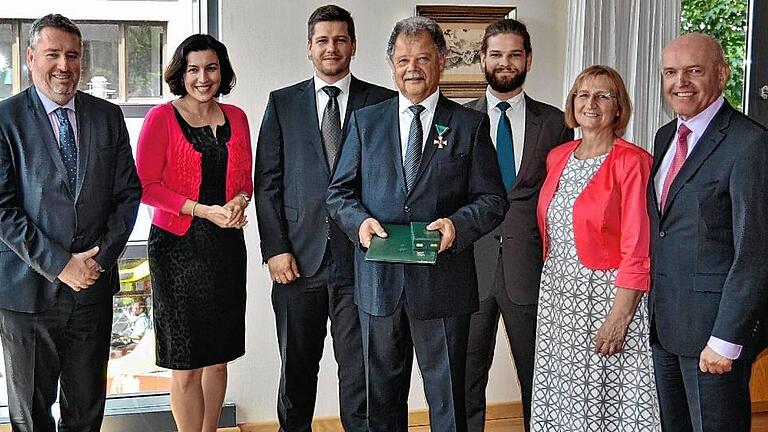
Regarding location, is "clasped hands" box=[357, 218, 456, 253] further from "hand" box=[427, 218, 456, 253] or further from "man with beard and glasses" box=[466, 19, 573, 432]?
"man with beard and glasses" box=[466, 19, 573, 432]

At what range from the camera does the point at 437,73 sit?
2.86m

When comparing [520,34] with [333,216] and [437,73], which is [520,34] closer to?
[437,73]

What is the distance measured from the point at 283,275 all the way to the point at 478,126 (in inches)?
35.2

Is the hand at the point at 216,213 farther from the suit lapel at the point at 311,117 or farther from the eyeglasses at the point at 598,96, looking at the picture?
the eyeglasses at the point at 598,96

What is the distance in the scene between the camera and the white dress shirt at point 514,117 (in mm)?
3260

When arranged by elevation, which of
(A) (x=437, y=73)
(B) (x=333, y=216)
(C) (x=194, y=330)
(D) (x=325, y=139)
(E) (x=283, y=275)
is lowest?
(C) (x=194, y=330)

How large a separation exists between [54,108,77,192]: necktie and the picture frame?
1802mm

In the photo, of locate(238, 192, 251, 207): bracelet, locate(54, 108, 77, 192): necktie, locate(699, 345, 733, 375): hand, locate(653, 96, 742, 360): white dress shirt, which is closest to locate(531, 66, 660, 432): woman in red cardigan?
locate(653, 96, 742, 360): white dress shirt

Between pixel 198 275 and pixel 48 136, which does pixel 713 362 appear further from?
pixel 48 136

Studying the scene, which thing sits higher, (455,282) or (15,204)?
(15,204)

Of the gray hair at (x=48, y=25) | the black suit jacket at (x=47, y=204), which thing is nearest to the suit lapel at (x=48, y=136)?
the black suit jacket at (x=47, y=204)

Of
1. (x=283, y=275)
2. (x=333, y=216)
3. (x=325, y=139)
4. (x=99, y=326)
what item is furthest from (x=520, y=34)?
(x=99, y=326)

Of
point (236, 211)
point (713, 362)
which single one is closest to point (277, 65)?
point (236, 211)

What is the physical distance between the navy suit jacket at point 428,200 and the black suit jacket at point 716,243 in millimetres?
556
